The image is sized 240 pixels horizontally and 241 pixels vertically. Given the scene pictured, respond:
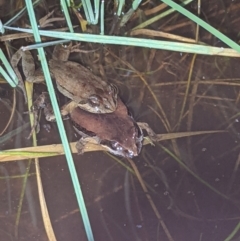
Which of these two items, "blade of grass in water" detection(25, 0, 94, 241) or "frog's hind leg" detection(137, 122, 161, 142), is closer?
"blade of grass in water" detection(25, 0, 94, 241)

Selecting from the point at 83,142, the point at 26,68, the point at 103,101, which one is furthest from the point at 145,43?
the point at 26,68

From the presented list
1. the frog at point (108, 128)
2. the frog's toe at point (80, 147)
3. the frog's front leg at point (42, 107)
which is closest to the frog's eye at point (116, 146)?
the frog at point (108, 128)

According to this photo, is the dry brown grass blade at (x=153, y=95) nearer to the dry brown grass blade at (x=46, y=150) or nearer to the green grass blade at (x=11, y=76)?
the dry brown grass blade at (x=46, y=150)

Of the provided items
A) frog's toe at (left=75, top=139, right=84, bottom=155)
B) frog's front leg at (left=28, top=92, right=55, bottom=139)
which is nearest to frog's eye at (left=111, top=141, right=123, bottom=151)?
frog's toe at (left=75, top=139, right=84, bottom=155)

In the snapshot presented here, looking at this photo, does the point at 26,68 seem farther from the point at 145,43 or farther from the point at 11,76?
the point at 145,43

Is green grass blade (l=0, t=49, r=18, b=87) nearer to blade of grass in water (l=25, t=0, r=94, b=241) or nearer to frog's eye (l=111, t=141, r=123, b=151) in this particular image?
blade of grass in water (l=25, t=0, r=94, b=241)

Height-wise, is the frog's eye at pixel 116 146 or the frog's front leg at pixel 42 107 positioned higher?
the frog's front leg at pixel 42 107
